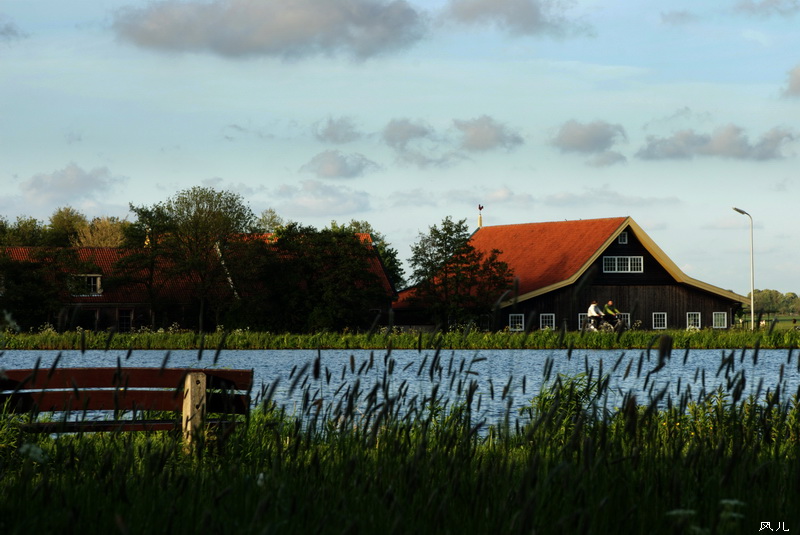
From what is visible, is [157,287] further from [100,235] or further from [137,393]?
[137,393]

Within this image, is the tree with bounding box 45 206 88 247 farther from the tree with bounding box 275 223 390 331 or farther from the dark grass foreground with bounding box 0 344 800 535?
the dark grass foreground with bounding box 0 344 800 535

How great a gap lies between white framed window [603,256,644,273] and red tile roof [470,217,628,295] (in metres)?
1.42

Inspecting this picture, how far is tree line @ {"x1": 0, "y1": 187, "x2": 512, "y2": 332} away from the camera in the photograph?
45.4 metres

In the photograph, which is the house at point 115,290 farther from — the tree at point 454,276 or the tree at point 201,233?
the tree at point 454,276

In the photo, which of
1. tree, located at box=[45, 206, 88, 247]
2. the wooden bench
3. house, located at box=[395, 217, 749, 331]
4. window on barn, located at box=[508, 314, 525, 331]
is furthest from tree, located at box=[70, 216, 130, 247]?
the wooden bench

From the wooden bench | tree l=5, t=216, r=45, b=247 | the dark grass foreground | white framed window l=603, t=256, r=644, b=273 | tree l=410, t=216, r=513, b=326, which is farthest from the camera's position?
tree l=5, t=216, r=45, b=247

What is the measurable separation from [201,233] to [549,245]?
19.0 metres

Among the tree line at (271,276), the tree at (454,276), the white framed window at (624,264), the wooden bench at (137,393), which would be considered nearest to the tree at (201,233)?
the tree line at (271,276)

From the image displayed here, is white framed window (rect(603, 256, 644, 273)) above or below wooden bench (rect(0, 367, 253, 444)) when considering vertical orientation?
above

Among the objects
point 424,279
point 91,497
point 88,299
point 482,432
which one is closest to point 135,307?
point 88,299

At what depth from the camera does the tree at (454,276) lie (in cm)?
4512

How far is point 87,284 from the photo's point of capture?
50438 mm

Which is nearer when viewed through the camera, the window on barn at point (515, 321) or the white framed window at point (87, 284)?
the window on barn at point (515, 321)

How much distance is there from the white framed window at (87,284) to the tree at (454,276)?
16828 millimetres
